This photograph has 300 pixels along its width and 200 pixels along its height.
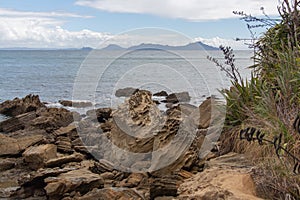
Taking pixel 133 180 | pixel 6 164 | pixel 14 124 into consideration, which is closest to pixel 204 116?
pixel 133 180

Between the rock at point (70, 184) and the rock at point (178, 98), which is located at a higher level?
the rock at point (70, 184)

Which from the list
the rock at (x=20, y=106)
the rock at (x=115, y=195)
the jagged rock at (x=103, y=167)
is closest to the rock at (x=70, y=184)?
the jagged rock at (x=103, y=167)

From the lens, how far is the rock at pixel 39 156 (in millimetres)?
9836

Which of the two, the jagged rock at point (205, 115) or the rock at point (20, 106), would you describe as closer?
the jagged rock at point (205, 115)

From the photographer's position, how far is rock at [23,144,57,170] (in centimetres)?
984

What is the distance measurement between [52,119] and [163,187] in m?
9.14

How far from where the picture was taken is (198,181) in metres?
5.75

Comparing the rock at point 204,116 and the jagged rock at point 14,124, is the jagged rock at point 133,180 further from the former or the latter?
the jagged rock at point 14,124

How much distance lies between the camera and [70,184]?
7426 millimetres

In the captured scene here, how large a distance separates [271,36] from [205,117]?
7.01 feet

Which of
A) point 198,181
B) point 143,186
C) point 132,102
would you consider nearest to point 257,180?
point 198,181

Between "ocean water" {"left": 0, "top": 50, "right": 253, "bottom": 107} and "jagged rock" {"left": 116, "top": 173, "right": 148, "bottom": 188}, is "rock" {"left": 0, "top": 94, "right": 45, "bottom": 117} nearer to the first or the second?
"ocean water" {"left": 0, "top": 50, "right": 253, "bottom": 107}

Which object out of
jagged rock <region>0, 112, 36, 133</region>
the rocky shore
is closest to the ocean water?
the rocky shore

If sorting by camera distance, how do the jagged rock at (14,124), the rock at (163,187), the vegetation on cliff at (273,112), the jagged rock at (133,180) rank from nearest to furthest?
the vegetation on cliff at (273,112) < the rock at (163,187) < the jagged rock at (133,180) < the jagged rock at (14,124)
